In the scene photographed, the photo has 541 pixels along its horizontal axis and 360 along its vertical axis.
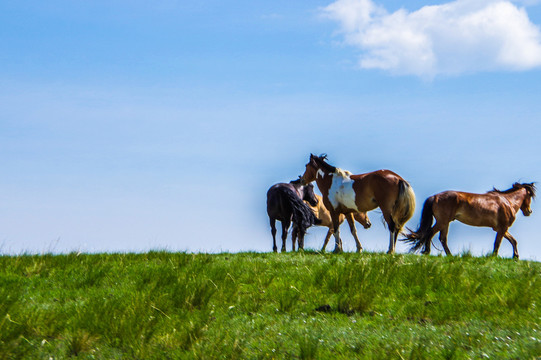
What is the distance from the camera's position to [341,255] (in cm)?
1309

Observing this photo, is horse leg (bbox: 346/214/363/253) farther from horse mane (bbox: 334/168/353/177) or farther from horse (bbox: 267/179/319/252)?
horse mane (bbox: 334/168/353/177)

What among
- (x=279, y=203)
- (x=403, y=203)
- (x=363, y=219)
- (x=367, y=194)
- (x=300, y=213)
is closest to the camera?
(x=403, y=203)

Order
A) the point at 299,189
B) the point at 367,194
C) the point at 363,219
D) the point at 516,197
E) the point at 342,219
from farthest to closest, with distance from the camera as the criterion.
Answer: the point at 363,219 < the point at 342,219 < the point at 299,189 < the point at 516,197 < the point at 367,194

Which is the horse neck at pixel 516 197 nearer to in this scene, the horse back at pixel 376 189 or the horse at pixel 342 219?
the horse at pixel 342 219

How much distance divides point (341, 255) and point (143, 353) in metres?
7.04

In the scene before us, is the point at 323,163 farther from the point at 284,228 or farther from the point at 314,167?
the point at 284,228

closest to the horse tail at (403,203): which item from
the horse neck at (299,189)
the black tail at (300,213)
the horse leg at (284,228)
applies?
the black tail at (300,213)

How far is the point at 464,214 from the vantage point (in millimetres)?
18312

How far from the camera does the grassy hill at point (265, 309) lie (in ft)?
22.3

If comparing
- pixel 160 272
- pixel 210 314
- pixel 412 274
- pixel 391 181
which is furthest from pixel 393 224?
pixel 210 314

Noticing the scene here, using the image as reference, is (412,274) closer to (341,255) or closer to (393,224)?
(341,255)

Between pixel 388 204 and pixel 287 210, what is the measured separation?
14.7ft

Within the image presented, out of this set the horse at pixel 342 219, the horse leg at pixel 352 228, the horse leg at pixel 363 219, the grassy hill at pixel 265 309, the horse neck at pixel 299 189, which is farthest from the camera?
the horse leg at pixel 363 219

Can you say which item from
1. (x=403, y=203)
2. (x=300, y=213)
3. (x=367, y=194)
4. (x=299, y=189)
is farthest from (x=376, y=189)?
(x=299, y=189)
